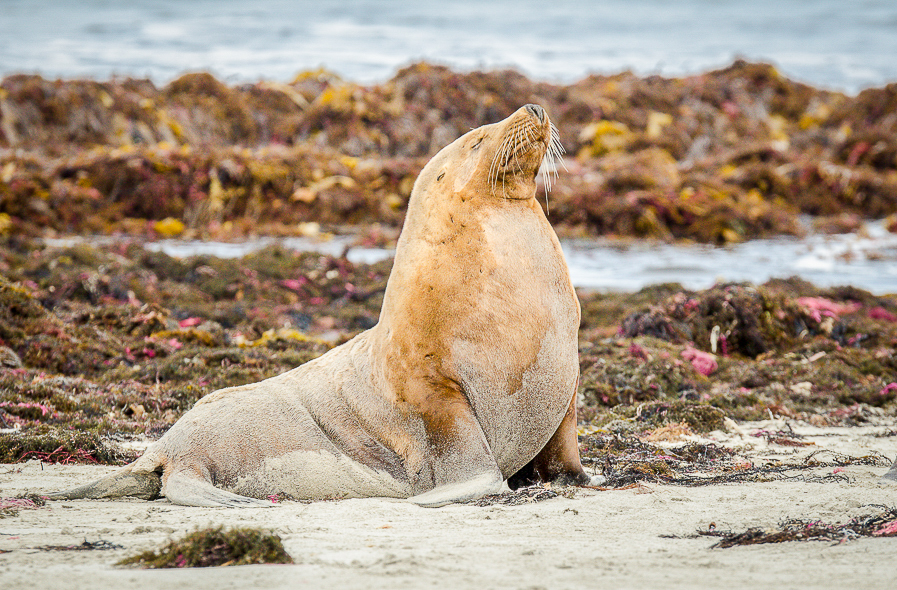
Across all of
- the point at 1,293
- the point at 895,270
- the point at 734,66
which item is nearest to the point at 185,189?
the point at 1,293

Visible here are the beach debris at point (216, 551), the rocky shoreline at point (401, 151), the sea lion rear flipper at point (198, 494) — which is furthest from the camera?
the rocky shoreline at point (401, 151)

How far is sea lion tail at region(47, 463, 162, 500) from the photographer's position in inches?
157

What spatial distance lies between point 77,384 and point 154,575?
488 cm

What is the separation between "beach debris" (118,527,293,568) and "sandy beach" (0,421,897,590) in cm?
8

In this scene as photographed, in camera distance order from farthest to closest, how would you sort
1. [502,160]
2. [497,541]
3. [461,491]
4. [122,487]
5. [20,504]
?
1. [502,160]
2. [122,487]
3. [461,491]
4. [20,504]
5. [497,541]

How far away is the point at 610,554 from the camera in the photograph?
2.76 m

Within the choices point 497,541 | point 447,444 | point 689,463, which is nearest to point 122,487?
point 447,444

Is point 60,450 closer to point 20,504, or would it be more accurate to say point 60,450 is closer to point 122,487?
point 122,487

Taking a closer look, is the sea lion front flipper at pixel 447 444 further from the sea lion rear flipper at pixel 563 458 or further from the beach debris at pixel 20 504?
the beach debris at pixel 20 504

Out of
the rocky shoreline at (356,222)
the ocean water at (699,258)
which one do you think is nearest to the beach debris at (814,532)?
the rocky shoreline at (356,222)

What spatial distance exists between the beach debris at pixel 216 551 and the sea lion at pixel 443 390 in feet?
4.01

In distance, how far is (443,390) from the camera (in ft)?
13.5

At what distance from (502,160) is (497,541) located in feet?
6.71

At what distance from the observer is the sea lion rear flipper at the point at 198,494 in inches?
154
